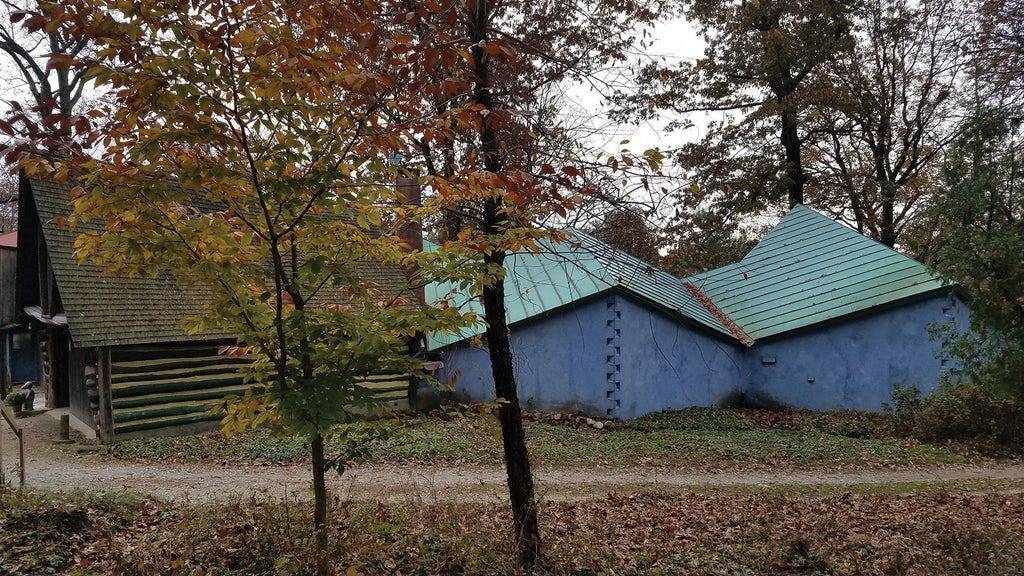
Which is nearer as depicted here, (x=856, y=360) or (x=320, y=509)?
(x=320, y=509)

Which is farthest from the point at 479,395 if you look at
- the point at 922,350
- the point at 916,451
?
the point at 922,350

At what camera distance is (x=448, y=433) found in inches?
535

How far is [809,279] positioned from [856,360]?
295 centimetres

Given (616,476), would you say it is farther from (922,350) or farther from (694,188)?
(922,350)

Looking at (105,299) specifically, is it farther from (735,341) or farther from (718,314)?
(718,314)

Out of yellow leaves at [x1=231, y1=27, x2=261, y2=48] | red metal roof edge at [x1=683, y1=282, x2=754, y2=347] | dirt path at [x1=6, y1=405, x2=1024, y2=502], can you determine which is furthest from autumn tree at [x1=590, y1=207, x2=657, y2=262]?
red metal roof edge at [x1=683, y1=282, x2=754, y2=347]

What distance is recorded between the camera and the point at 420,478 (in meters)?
10.1

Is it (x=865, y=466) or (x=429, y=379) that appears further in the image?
(x=865, y=466)

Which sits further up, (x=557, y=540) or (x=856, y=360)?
(x=856, y=360)

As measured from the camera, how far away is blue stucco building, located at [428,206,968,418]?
15500 mm

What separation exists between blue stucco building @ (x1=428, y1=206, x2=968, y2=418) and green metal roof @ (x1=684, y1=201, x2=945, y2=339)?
4cm

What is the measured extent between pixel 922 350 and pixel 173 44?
57.3 feet

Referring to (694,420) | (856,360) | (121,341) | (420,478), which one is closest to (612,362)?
(694,420)

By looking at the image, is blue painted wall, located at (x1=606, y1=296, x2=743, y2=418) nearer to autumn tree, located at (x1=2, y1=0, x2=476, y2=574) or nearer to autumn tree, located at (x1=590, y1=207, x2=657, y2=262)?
autumn tree, located at (x1=590, y1=207, x2=657, y2=262)
